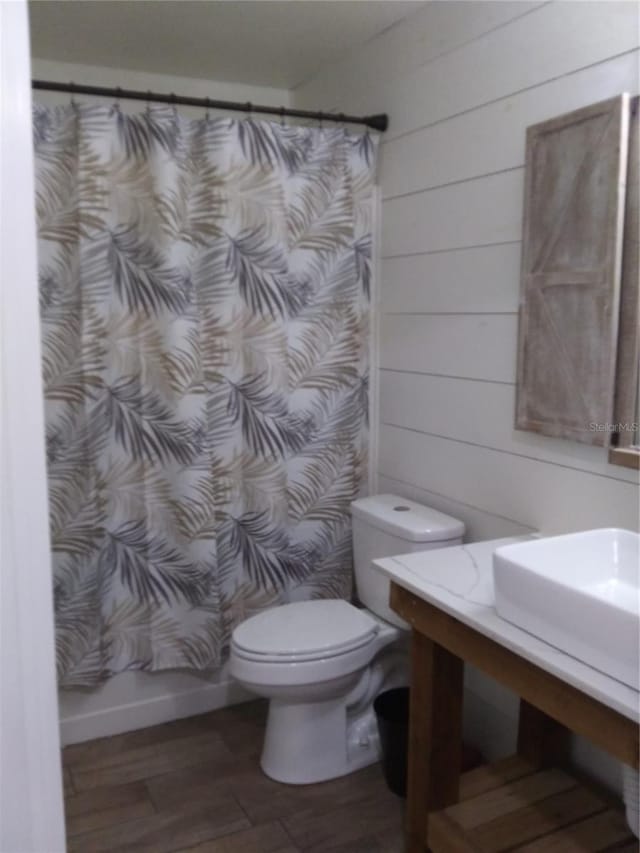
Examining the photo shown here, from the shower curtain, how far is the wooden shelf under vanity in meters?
0.99

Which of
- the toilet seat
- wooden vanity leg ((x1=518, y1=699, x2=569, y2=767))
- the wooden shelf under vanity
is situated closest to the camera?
the wooden shelf under vanity

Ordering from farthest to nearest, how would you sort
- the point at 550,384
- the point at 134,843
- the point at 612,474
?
the point at 134,843, the point at 550,384, the point at 612,474

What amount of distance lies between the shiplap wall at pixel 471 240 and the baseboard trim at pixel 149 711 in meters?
0.96

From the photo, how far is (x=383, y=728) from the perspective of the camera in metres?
2.14

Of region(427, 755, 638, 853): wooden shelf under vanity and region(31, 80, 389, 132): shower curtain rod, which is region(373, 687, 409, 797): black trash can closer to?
region(427, 755, 638, 853): wooden shelf under vanity

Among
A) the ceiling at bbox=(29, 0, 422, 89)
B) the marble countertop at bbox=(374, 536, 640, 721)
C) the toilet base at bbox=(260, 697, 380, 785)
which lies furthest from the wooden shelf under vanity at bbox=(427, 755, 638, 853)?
the ceiling at bbox=(29, 0, 422, 89)

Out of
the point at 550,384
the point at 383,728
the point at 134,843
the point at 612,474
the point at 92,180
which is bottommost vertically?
the point at 134,843

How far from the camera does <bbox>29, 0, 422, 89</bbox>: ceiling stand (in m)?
2.23

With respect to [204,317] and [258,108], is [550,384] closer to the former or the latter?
[204,317]

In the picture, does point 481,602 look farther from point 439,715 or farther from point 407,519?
point 407,519

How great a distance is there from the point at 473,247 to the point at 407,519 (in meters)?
0.84

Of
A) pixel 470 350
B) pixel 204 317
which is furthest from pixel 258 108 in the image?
pixel 470 350

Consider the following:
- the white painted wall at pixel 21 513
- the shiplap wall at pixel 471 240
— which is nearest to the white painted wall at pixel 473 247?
the shiplap wall at pixel 471 240

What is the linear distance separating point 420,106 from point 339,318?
73 centimetres
